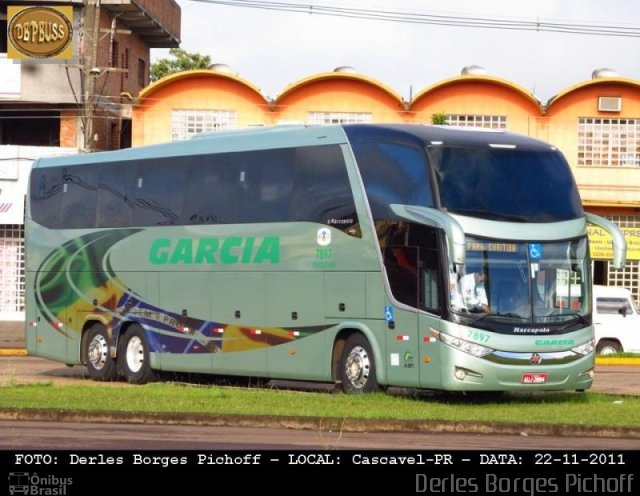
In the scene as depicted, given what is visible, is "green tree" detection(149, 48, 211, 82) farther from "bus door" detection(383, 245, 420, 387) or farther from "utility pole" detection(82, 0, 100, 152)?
"bus door" detection(383, 245, 420, 387)

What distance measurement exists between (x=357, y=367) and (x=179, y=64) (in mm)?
58655

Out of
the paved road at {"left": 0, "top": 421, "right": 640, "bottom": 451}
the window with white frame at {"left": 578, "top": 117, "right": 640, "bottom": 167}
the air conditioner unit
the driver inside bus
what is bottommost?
the paved road at {"left": 0, "top": 421, "right": 640, "bottom": 451}

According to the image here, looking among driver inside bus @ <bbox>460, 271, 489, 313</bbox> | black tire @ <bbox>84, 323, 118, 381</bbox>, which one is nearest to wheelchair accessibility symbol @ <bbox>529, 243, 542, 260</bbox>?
driver inside bus @ <bbox>460, 271, 489, 313</bbox>

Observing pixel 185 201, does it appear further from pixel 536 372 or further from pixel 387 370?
pixel 536 372

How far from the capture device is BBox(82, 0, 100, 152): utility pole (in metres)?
48.0

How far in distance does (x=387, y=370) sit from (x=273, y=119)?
88.6 feet

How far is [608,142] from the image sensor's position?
4931 centimetres

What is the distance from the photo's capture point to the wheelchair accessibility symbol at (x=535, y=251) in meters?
22.7

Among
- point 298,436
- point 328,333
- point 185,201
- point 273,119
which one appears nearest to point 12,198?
point 273,119

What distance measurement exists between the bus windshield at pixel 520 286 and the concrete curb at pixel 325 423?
361 centimetres

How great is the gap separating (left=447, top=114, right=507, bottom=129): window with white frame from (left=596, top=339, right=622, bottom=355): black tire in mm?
12162

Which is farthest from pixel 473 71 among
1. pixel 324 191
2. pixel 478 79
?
pixel 324 191

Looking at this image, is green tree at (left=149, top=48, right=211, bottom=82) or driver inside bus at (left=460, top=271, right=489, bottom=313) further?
green tree at (left=149, top=48, right=211, bottom=82)

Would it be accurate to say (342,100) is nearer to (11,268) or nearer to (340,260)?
(11,268)
